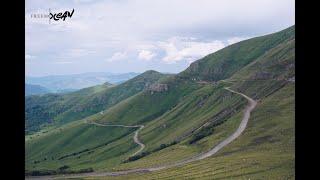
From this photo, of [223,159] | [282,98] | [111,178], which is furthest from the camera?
[282,98]

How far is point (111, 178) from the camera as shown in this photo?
488 feet

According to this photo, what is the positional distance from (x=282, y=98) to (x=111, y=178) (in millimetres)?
92992
